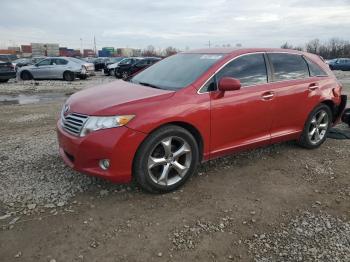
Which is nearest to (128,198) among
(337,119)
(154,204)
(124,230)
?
(154,204)

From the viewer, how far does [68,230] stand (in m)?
3.18

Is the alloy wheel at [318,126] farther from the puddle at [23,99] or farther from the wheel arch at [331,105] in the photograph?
the puddle at [23,99]

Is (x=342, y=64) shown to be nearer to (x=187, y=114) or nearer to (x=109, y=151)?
(x=187, y=114)

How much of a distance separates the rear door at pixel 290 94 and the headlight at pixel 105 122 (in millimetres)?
2259

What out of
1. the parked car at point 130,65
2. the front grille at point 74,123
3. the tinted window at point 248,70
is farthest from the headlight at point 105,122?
the parked car at point 130,65

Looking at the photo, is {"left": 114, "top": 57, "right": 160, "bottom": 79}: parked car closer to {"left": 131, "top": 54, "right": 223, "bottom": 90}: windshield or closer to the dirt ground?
{"left": 131, "top": 54, "right": 223, "bottom": 90}: windshield

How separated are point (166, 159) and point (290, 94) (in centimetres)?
225

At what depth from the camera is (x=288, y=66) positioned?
5.10 metres

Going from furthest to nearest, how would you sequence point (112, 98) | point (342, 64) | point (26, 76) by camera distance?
point (342, 64), point (26, 76), point (112, 98)

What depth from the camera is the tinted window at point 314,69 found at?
5.42 metres

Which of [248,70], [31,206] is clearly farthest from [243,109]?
[31,206]

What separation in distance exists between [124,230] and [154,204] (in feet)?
1.86

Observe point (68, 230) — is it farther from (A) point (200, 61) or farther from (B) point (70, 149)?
(A) point (200, 61)

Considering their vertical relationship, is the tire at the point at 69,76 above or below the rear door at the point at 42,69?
below
